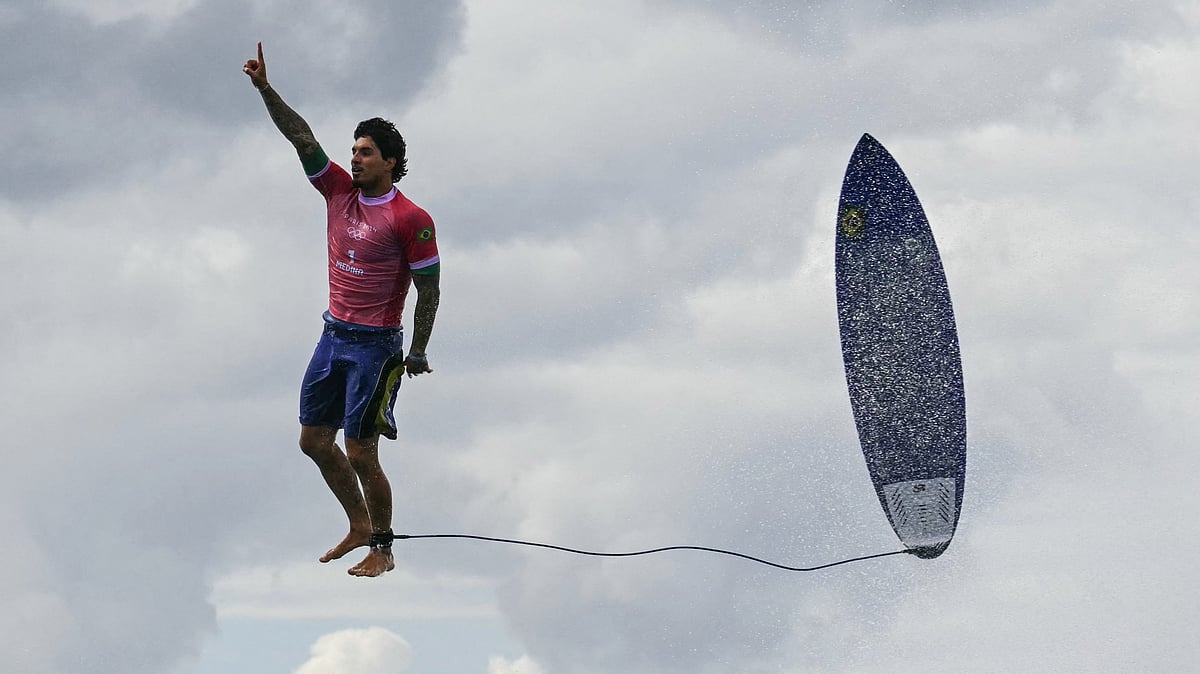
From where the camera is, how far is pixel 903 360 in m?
19.9

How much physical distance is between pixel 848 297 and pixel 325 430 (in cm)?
782

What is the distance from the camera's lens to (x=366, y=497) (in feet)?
50.4

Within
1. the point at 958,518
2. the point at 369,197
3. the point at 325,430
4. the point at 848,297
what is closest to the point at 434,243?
the point at 369,197

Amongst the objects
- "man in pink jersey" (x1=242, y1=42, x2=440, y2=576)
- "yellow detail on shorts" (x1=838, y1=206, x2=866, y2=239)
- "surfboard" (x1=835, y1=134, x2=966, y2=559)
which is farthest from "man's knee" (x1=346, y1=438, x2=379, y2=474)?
"yellow detail on shorts" (x1=838, y1=206, x2=866, y2=239)

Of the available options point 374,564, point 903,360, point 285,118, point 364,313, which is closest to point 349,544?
point 374,564

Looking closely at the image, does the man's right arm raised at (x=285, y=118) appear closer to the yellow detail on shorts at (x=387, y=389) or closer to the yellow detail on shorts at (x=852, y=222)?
the yellow detail on shorts at (x=387, y=389)

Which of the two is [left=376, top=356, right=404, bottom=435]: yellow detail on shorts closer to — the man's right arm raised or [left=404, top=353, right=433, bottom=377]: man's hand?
[left=404, top=353, right=433, bottom=377]: man's hand

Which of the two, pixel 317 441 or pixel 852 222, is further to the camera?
pixel 852 222

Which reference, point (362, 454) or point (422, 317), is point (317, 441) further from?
point (422, 317)

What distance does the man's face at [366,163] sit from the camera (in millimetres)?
14789

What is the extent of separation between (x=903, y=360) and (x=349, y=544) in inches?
317

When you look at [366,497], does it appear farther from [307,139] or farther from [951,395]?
[951,395]

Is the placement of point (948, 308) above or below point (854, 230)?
below

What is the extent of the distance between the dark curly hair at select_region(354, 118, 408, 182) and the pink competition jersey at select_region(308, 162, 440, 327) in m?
0.32
